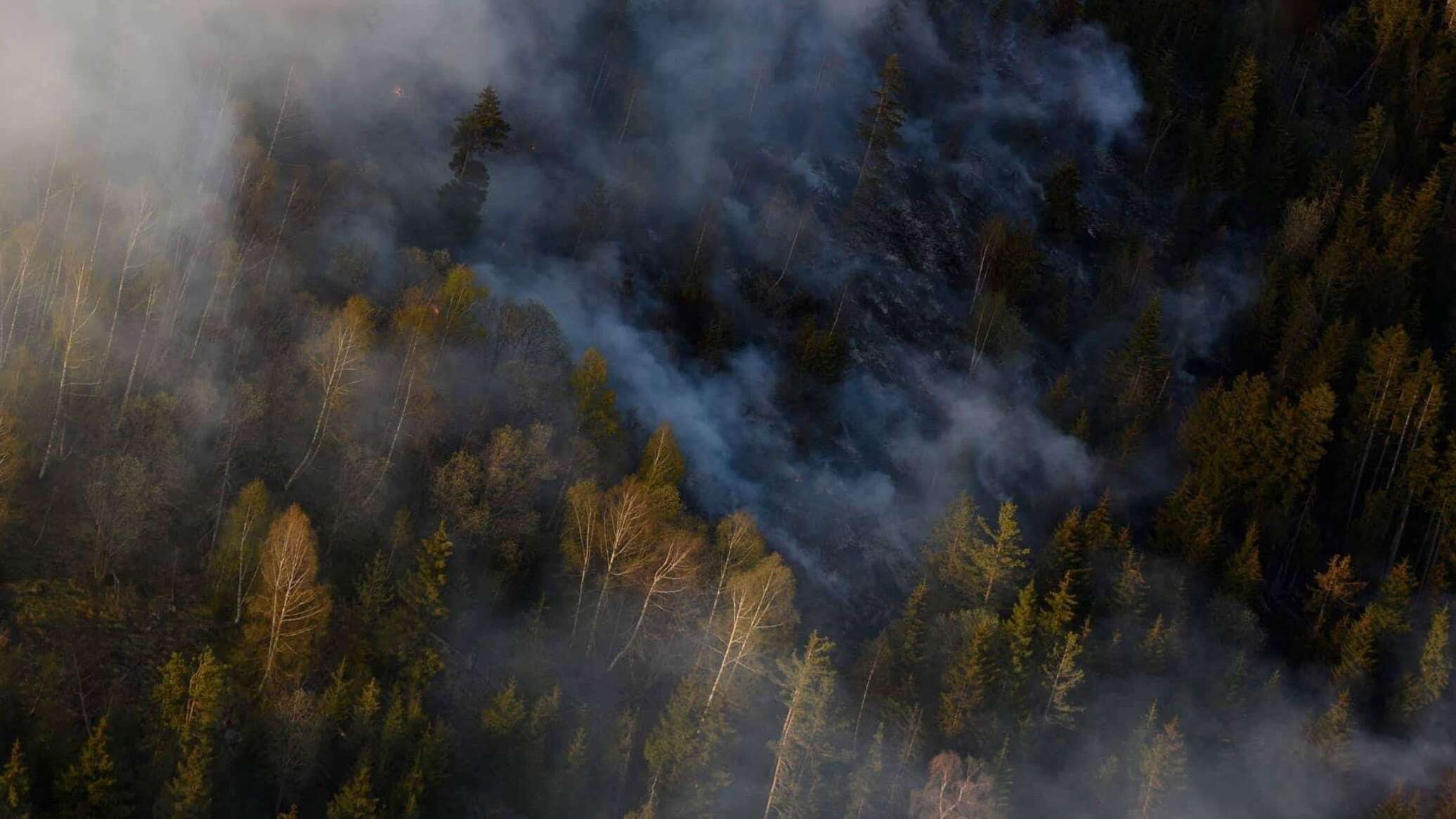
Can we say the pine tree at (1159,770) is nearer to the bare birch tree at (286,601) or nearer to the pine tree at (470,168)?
the bare birch tree at (286,601)

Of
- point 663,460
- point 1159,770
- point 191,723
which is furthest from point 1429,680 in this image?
point 191,723

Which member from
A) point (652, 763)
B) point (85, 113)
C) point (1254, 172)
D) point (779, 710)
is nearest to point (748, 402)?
point (779, 710)

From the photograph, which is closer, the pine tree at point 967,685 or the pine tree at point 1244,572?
the pine tree at point 967,685

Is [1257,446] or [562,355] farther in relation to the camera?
[1257,446]

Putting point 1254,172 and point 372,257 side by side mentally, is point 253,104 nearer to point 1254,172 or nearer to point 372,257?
point 372,257

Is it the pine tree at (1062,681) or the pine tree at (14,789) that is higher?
the pine tree at (1062,681)

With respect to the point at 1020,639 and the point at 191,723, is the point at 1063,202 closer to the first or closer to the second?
the point at 1020,639

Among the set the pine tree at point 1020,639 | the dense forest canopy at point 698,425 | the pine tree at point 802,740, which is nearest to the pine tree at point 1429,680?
the dense forest canopy at point 698,425

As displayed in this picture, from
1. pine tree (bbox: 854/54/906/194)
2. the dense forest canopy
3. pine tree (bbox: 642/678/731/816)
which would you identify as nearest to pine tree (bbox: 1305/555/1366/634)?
the dense forest canopy
